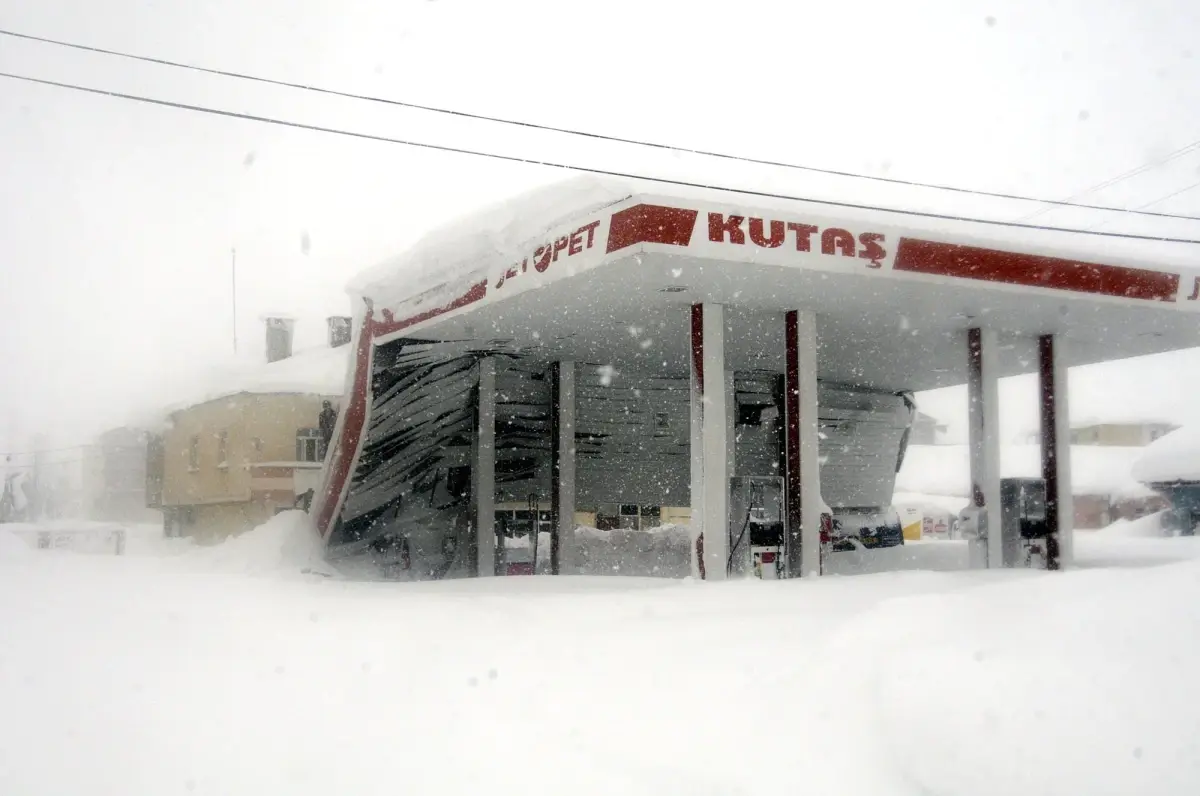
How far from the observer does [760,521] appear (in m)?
12.0

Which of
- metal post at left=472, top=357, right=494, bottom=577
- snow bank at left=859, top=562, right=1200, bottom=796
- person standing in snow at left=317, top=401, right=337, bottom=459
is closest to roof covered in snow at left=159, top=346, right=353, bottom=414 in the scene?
person standing in snow at left=317, top=401, right=337, bottom=459

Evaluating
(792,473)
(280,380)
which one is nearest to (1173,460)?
(792,473)

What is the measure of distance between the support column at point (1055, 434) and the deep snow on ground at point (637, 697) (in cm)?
830

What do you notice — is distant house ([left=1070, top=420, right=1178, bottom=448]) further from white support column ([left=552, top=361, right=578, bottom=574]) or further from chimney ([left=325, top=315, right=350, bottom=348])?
white support column ([left=552, top=361, right=578, bottom=574])

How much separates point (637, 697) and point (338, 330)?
1060 inches

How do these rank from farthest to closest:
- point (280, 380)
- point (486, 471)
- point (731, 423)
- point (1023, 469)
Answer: point (1023, 469)
point (280, 380)
point (731, 423)
point (486, 471)

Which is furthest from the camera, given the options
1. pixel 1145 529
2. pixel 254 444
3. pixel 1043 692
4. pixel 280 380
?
pixel 1145 529

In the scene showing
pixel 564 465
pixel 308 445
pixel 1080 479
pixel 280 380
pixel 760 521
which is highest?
Answer: pixel 280 380

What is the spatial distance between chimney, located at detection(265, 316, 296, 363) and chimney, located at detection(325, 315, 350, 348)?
2.20m

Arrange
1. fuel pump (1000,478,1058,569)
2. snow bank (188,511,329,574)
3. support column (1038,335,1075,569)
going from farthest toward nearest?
support column (1038,335,1075,569) → fuel pump (1000,478,1058,569) → snow bank (188,511,329,574)

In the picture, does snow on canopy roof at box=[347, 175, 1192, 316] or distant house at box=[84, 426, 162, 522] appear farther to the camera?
distant house at box=[84, 426, 162, 522]

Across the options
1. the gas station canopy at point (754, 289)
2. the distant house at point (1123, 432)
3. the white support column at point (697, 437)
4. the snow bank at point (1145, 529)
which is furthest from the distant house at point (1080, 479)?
the white support column at point (697, 437)

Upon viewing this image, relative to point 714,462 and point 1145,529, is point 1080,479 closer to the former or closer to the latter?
point 1145,529

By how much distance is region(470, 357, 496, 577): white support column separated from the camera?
16328mm
